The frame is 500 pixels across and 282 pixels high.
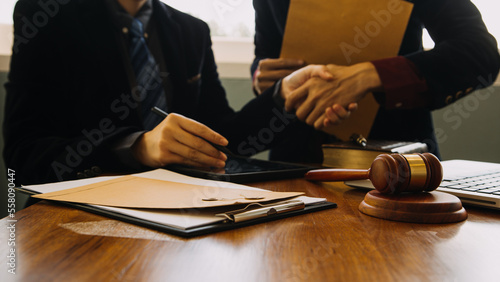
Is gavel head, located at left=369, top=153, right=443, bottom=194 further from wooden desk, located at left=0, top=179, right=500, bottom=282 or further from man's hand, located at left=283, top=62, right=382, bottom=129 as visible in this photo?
man's hand, located at left=283, top=62, right=382, bottom=129

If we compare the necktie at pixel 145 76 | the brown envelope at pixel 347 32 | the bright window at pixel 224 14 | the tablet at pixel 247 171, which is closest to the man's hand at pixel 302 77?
the brown envelope at pixel 347 32

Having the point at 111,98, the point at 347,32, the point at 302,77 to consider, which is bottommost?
the point at 111,98

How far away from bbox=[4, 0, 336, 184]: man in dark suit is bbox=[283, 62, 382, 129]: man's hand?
5cm

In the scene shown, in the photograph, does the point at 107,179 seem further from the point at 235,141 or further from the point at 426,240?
the point at 235,141

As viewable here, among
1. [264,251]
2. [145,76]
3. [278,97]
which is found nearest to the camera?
[264,251]

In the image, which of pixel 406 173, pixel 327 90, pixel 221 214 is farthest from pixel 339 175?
pixel 327 90

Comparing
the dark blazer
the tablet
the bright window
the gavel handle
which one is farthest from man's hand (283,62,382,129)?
the bright window

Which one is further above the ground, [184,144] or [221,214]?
[221,214]

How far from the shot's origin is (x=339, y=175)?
64cm

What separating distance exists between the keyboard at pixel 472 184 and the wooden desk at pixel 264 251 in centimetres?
6

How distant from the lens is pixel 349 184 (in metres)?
0.69

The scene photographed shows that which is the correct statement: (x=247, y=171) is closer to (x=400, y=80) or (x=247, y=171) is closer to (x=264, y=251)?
(x=264, y=251)

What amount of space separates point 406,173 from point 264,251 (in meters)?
0.23

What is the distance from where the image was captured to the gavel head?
Result: 50 centimetres
